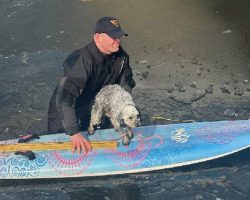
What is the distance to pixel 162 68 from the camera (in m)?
9.78

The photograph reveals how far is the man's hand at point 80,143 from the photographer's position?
6.23 m

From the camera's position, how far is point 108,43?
5.99 meters

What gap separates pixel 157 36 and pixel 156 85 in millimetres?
2669

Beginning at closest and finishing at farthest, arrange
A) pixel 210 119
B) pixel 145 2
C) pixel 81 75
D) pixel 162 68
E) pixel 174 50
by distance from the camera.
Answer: pixel 81 75, pixel 210 119, pixel 162 68, pixel 174 50, pixel 145 2

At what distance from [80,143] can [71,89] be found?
847mm

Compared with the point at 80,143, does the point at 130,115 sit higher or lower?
higher

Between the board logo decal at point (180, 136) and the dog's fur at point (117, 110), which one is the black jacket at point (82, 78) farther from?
the board logo decal at point (180, 136)

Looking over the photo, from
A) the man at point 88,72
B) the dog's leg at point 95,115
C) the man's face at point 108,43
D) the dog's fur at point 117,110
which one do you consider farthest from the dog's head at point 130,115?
the man's face at point 108,43

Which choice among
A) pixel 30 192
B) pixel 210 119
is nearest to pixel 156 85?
pixel 210 119

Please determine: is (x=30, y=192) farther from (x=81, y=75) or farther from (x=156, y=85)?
(x=156, y=85)

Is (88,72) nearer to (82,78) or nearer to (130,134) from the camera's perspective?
(82,78)

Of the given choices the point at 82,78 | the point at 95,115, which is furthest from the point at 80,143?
the point at 82,78

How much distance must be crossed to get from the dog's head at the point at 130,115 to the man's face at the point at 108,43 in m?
0.84

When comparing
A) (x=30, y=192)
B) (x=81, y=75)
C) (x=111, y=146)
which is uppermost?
(x=81, y=75)
